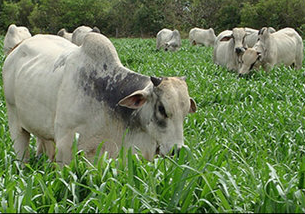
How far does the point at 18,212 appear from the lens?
203 cm

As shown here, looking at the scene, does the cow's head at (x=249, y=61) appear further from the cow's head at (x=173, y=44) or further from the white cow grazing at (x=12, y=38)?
the cow's head at (x=173, y=44)

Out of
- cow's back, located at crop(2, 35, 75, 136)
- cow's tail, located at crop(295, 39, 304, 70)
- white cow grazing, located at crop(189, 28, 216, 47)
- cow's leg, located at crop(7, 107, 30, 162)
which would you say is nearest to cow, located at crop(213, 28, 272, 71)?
cow's tail, located at crop(295, 39, 304, 70)

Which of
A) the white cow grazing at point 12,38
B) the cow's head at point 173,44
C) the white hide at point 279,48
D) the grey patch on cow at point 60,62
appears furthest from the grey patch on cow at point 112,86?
the cow's head at point 173,44

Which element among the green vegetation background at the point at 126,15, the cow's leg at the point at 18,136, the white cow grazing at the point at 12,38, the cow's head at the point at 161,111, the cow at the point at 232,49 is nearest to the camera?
the cow's head at the point at 161,111

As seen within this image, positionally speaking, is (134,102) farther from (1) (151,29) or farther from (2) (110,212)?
(1) (151,29)

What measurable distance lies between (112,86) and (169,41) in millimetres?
17276

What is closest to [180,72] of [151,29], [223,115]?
[223,115]

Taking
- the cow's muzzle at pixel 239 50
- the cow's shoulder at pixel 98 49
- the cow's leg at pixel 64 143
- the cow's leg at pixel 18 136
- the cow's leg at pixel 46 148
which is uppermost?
the cow's shoulder at pixel 98 49

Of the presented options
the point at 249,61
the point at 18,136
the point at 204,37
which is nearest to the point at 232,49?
the point at 249,61

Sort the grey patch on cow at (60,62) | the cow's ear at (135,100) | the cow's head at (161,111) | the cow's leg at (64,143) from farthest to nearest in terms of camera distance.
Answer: the grey patch on cow at (60,62), the cow's leg at (64,143), the cow's ear at (135,100), the cow's head at (161,111)

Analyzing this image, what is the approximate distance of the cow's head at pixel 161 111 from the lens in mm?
3205

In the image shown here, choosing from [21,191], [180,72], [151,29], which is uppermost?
[21,191]

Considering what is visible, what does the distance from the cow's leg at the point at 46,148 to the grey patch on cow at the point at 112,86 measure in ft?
3.26

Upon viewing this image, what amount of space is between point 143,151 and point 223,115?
2439mm
